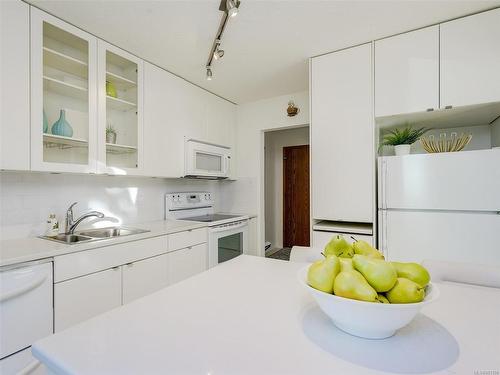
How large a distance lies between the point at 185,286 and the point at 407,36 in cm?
236

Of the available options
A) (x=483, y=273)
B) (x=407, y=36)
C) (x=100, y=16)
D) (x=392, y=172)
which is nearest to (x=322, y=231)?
(x=392, y=172)

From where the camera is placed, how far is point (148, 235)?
1.99 m

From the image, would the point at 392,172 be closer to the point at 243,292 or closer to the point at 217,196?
the point at 243,292

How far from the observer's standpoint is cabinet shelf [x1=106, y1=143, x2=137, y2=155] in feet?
6.71

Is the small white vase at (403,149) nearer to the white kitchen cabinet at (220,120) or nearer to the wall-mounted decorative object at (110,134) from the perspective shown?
the white kitchen cabinet at (220,120)

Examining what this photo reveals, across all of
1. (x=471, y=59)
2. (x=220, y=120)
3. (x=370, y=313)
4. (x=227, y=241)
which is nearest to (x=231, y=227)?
(x=227, y=241)

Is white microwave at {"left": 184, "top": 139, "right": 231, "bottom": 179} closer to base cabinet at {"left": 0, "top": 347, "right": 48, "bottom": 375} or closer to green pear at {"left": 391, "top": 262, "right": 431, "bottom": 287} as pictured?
base cabinet at {"left": 0, "top": 347, "right": 48, "bottom": 375}

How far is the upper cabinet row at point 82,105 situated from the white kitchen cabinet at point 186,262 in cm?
79

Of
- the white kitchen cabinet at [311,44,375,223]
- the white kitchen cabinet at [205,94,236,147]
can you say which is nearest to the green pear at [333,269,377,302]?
the white kitchen cabinet at [311,44,375,223]

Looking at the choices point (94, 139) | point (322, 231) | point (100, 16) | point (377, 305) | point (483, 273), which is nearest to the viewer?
point (377, 305)

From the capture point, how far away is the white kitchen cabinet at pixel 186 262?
2.20 m

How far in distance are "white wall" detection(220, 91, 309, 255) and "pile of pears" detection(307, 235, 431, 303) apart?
278 centimetres

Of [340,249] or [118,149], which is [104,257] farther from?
[340,249]

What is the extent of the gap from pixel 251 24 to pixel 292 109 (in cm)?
140
